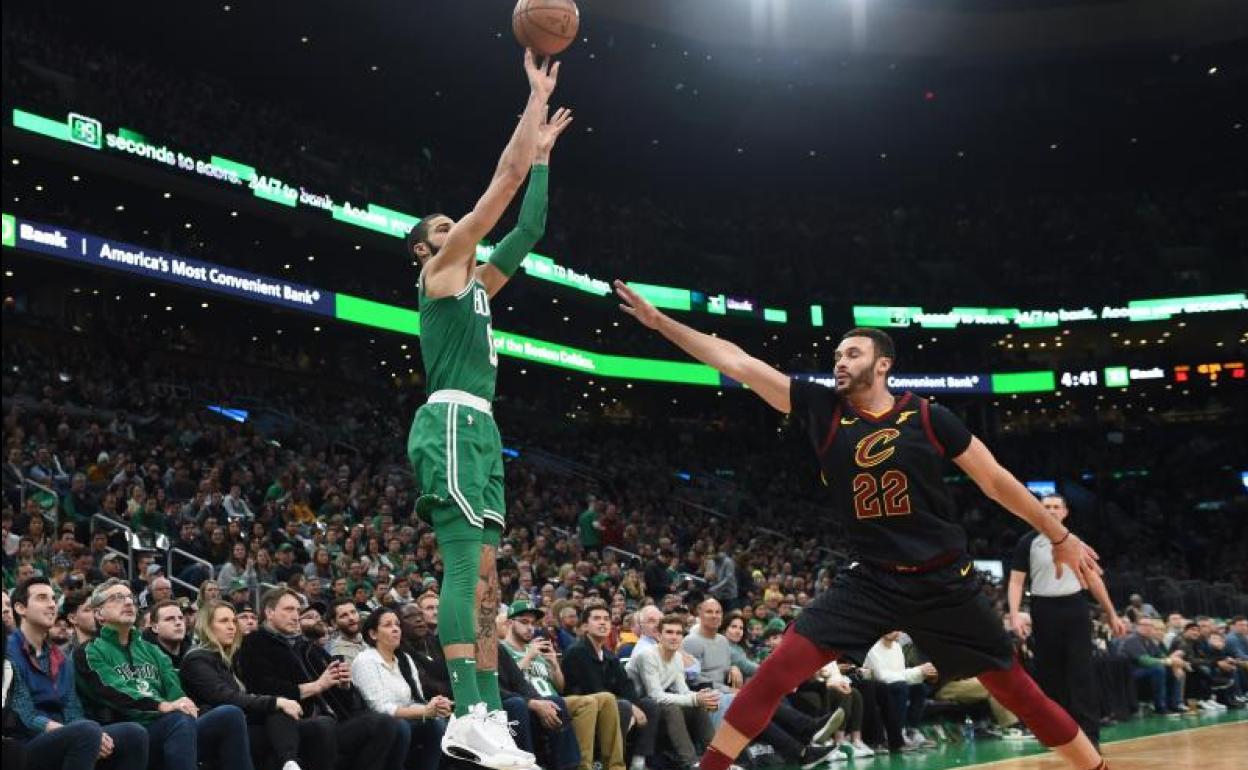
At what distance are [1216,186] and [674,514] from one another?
22.5m

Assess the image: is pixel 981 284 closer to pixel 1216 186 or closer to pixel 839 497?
pixel 1216 186

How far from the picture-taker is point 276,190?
2562 cm

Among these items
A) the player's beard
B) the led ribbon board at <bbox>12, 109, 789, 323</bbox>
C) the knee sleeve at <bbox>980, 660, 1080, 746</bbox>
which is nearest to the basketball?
the player's beard

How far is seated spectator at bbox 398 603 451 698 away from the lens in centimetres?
848

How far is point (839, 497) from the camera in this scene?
5023 mm

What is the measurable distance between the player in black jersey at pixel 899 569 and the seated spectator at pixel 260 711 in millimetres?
3246


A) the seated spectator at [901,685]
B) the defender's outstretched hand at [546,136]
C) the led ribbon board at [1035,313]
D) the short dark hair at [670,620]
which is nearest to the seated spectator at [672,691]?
the short dark hair at [670,620]

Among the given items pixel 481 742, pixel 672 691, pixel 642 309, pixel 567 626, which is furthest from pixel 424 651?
pixel 642 309

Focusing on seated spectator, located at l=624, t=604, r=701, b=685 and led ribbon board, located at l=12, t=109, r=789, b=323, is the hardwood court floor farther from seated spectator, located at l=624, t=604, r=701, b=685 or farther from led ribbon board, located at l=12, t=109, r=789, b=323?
led ribbon board, located at l=12, t=109, r=789, b=323

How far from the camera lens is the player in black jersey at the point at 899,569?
191 inches

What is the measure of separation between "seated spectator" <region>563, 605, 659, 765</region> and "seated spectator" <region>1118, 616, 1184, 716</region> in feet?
23.7

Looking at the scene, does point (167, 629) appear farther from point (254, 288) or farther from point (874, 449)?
point (254, 288)

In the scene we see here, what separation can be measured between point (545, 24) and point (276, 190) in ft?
70.0

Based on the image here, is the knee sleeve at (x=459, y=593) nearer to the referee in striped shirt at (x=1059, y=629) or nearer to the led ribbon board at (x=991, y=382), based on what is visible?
the referee in striped shirt at (x=1059, y=629)
